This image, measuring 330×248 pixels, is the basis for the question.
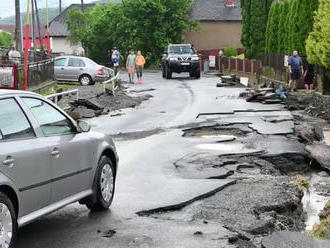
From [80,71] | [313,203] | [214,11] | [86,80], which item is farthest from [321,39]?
[214,11]

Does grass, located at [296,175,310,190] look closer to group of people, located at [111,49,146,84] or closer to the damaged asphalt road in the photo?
the damaged asphalt road

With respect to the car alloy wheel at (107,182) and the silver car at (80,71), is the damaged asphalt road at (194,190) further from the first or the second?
the silver car at (80,71)

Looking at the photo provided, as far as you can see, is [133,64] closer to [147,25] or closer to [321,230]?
[147,25]

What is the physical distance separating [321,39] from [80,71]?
15.2 metres

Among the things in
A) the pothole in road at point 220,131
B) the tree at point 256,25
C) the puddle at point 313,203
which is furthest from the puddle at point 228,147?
the tree at point 256,25

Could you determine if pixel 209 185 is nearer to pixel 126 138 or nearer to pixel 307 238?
pixel 307 238

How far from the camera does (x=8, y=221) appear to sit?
5828 mm

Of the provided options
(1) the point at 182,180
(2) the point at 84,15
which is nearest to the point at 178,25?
(2) the point at 84,15

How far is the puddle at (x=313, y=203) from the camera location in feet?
26.4

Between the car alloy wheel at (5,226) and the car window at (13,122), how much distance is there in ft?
2.03

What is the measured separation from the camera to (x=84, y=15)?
7862 cm

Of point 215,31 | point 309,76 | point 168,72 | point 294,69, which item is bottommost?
point 168,72

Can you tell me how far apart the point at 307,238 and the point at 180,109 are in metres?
16.0

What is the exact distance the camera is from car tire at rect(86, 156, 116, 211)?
25.2 ft
